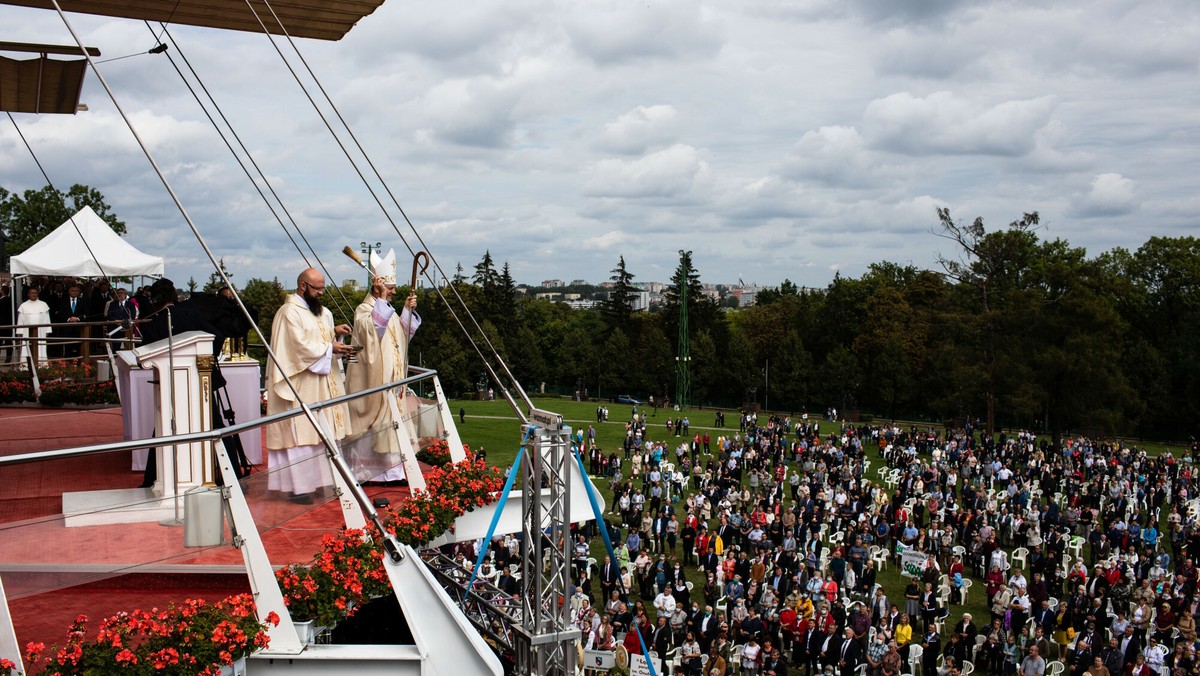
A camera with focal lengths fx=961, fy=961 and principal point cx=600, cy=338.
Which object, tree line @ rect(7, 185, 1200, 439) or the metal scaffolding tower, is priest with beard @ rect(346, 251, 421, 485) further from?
tree line @ rect(7, 185, 1200, 439)

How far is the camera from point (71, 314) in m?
16.2

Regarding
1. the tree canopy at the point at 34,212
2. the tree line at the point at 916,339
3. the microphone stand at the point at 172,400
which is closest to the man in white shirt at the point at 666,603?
the microphone stand at the point at 172,400

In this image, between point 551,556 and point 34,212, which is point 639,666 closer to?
point 551,556

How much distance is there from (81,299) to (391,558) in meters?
12.7

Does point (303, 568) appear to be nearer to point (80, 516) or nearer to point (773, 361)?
point (80, 516)

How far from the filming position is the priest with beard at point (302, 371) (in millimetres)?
7926

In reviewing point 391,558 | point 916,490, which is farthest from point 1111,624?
point 391,558

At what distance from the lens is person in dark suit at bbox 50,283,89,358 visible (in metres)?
16.0

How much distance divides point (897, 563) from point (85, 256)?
18.4 meters

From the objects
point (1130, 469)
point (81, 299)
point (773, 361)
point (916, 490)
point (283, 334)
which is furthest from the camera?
point (773, 361)

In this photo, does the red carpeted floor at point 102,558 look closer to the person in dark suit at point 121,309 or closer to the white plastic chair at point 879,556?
the person in dark suit at point 121,309

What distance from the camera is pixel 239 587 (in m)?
5.91

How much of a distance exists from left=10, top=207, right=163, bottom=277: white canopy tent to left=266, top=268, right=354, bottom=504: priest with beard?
9683 millimetres

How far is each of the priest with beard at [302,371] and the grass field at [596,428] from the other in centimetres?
1357
